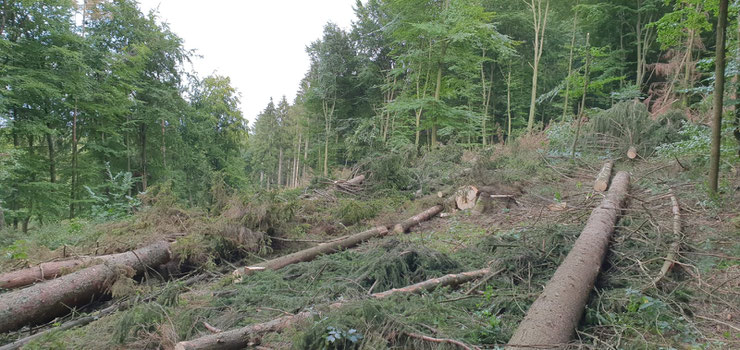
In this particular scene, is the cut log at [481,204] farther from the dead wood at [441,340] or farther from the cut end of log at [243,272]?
the dead wood at [441,340]

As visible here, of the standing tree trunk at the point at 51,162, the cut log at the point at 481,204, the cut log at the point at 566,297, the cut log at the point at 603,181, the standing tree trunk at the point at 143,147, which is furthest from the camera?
the standing tree trunk at the point at 143,147

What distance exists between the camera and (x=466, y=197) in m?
7.58

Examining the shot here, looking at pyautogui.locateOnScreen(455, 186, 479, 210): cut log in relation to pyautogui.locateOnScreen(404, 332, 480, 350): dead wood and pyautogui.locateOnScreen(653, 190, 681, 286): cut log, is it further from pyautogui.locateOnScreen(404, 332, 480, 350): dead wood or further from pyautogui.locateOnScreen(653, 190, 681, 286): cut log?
pyautogui.locateOnScreen(404, 332, 480, 350): dead wood

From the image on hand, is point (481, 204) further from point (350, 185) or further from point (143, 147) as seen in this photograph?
point (143, 147)

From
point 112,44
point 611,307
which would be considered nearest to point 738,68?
point 611,307

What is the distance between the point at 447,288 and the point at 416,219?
12.0ft

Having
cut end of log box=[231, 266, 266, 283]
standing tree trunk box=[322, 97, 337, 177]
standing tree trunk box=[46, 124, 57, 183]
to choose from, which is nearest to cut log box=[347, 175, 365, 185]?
cut end of log box=[231, 266, 266, 283]

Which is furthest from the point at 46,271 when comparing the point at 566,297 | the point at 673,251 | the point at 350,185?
the point at 673,251

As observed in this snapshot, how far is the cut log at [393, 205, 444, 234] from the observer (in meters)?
6.90

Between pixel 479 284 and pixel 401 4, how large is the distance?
13169 millimetres

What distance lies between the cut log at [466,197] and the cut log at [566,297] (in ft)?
9.97

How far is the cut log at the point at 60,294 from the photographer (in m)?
3.27

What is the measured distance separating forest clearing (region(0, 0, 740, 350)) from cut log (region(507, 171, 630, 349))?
2cm

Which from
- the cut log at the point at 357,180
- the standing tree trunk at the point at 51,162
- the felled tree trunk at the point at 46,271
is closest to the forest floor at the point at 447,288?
the felled tree trunk at the point at 46,271
